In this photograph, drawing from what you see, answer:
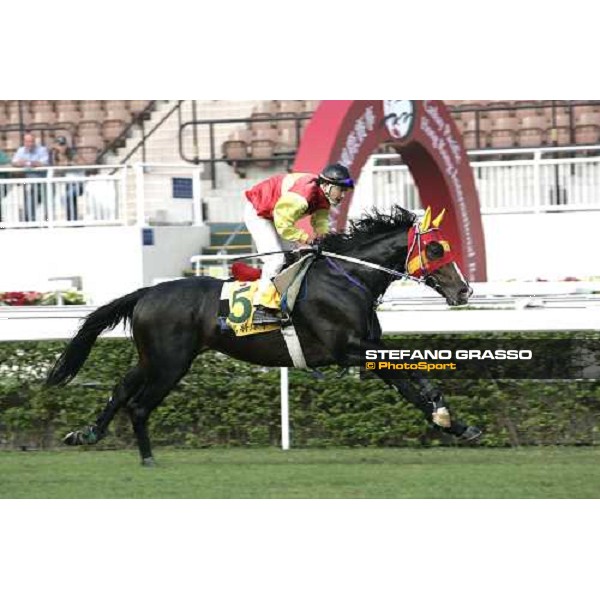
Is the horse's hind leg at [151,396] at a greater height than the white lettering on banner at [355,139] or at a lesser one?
lesser

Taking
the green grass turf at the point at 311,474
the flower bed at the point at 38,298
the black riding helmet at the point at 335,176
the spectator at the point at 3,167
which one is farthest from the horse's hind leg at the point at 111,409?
the spectator at the point at 3,167

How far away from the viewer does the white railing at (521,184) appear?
12.0 meters

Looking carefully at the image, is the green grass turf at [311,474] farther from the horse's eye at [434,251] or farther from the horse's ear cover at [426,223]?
the horse's ear cover at [426,223]

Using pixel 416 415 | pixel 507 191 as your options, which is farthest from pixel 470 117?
pixel 416 415

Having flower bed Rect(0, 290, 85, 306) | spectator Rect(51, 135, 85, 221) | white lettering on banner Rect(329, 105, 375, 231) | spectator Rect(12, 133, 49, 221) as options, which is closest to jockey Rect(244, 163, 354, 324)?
white lettering on banner Rect(329, 105, 375, 231)

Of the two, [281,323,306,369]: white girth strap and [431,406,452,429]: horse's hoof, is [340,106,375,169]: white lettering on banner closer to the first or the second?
[281,323,306,369]: white girth strap

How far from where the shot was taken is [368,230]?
706 cm

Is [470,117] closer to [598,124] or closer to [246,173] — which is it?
[598,124]

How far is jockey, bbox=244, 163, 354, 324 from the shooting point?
6.70 m

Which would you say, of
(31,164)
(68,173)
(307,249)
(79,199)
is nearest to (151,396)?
(307,249)

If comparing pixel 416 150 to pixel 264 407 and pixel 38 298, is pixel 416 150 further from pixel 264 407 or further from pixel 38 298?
pixel 264 407

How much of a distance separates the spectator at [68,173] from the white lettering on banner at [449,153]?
3.27 metres

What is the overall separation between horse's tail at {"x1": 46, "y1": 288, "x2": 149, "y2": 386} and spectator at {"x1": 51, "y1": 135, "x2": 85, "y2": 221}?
15.0 ft

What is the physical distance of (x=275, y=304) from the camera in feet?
22.7
